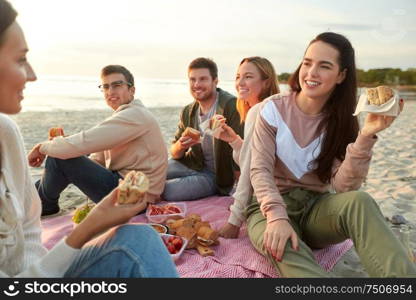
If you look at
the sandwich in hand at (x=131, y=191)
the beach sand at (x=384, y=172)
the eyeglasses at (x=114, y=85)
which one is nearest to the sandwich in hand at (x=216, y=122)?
the eyeglasses at (x=114, y=85)

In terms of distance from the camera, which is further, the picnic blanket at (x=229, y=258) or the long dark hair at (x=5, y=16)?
the picnic blanket at (x=229, y=258)

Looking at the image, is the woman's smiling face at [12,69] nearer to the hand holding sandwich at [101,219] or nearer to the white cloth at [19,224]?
the white cloth at [19,224]

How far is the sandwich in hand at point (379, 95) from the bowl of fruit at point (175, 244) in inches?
72.2

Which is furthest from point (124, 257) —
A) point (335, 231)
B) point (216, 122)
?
point (216, 122)

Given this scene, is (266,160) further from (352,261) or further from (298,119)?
(352,261)

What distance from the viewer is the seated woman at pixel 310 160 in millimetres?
2723

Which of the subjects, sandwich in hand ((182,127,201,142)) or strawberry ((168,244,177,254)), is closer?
strawberry ((168,244,177,254))

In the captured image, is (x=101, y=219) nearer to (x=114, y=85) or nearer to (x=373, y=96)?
(x=373, y=96)

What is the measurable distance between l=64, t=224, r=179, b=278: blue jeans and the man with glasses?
91.9 inches

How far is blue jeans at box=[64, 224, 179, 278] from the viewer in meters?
1.70

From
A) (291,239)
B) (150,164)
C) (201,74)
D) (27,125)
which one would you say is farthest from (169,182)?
(27,125)

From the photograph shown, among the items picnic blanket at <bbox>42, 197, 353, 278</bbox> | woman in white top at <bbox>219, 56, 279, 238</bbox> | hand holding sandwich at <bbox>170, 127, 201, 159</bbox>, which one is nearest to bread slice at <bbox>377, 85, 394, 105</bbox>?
woman in white top at <bbox>219, 56, 279, 238</bbox>

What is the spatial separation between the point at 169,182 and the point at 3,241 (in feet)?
10.5

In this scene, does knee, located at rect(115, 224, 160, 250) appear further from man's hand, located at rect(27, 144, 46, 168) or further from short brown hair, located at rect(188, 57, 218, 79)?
short brown hair, located at rect(188, 57, 218, 79)
